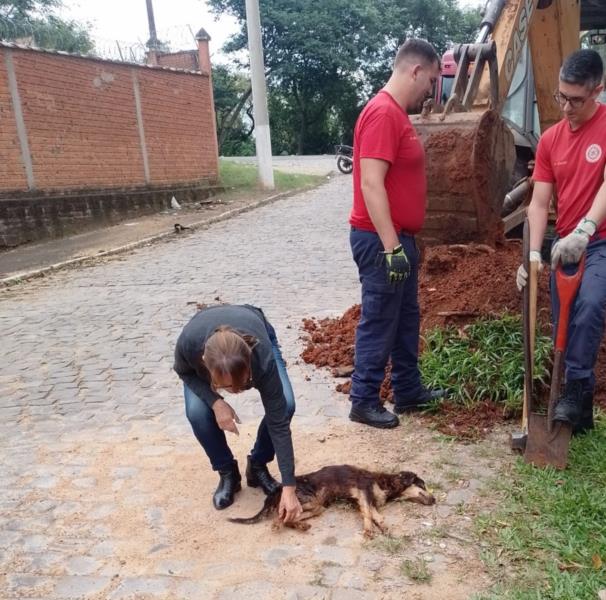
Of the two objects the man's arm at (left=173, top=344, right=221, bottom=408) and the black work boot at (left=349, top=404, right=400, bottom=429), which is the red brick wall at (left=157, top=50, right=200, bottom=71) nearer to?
the black work boot at (left=349, top=404, right=400, bottom=429)

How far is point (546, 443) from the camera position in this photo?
3.14 metres

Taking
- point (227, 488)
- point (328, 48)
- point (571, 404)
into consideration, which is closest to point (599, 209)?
point (571, 404)

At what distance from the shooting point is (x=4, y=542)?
9.39ft

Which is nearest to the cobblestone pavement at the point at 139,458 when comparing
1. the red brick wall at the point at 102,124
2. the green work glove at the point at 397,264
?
the green work glove at the point at 397,264

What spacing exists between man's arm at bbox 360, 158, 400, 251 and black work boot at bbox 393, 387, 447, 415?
3.50 ft

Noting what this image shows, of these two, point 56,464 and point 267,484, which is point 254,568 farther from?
point 56,464

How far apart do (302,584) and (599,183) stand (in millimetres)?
2349

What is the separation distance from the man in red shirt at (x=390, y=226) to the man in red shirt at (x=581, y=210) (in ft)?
2.16

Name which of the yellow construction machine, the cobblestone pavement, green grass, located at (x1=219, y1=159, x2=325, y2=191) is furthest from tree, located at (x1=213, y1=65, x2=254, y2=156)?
the yellow construction machine

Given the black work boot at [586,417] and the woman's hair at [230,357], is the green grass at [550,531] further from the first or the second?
the woman's hair at [230,357]

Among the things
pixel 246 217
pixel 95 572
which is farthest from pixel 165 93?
pixel 95 572

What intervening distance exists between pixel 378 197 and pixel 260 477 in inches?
61.0

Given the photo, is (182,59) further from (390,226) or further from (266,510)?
(266,510)

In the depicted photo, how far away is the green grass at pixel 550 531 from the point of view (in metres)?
2.38
